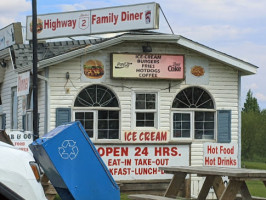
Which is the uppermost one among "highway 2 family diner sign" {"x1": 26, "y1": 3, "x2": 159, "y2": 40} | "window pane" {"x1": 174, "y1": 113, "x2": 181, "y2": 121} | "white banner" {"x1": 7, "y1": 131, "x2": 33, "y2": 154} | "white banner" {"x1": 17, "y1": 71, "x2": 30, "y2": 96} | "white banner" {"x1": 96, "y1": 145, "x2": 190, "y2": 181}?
"highway 2 family diner sign" {"x1": 26, "y1": 3, "x2": 159, "y2": 40}

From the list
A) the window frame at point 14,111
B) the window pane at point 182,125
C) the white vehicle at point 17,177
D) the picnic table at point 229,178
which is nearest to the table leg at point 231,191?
the picnic table at point 229,178

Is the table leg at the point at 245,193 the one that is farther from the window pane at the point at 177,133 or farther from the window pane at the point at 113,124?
the window pane at the point at 177,133

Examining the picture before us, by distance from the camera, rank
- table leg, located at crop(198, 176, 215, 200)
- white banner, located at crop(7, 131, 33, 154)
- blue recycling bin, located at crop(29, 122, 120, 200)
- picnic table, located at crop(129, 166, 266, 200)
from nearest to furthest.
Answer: picnic table, located at crop(129, 166, 266, 200) → blue recycling bin, located at crop(29, 122, 120, 200) → table leg, located at crop(198, 176, 215, 200) → white banner, located at crop(7, 131, 33, 154)

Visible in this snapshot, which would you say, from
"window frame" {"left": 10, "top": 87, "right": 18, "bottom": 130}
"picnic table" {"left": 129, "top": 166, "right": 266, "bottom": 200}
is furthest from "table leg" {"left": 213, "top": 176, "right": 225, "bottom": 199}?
"window frame" {"left": 10, "top": 87, "right": 18, "bottom": 130}

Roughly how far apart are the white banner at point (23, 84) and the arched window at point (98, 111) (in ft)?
4.88

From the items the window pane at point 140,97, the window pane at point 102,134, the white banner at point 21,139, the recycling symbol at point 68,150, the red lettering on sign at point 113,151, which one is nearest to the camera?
the recycling symbol at point 68,150

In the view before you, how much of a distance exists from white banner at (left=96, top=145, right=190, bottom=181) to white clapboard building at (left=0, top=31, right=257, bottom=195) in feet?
0.09

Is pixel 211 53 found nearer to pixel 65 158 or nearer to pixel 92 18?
pixel 92 18

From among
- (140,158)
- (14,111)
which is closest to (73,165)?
(140,158)

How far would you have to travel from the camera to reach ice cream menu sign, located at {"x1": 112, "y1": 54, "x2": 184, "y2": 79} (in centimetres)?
2109

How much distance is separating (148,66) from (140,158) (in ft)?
8.95

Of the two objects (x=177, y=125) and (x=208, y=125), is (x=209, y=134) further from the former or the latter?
(x=177, y=125)

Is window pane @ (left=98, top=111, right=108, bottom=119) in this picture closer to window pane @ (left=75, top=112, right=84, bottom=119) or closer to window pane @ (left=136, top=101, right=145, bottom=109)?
window pane @ (left=75, top=112, right=84, bottom=119)

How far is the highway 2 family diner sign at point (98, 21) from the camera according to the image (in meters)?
22.2
